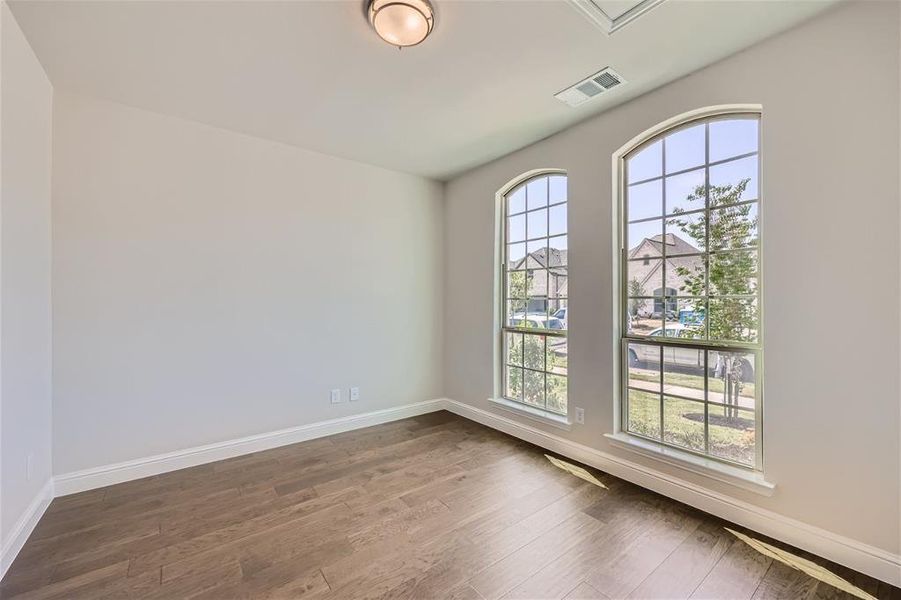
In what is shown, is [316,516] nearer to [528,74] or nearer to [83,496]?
[83,496]

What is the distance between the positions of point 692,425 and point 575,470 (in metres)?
0.90

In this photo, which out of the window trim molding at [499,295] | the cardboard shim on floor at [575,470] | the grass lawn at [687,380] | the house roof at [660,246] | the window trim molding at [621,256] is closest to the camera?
the grass lawn at [687,380]

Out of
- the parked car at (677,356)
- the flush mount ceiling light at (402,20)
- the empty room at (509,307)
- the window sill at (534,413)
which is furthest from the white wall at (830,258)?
the flush mount ceiling light at (402,20)

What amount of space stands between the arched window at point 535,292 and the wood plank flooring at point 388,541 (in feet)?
2.68

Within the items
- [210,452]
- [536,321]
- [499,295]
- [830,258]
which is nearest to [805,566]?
[830,258]

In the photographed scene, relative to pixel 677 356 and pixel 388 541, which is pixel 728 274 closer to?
pixel 677 356

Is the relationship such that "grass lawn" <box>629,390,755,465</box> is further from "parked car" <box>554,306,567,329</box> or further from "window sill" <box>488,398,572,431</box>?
"parked car" <box>554,306,567,329</box>

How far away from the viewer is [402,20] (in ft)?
5.97

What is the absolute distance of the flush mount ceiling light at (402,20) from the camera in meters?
1.76

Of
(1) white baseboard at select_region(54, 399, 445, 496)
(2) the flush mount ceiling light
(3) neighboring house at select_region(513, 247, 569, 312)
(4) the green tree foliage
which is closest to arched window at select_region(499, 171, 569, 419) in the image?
(3) neighboring house at select_region(513, 247, 569, 312)

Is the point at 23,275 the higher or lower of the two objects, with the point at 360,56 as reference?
lower

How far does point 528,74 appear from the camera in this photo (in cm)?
235

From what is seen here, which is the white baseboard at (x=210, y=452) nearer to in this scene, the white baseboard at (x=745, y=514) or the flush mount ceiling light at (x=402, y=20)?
the white baseboard at (x=745, y=514)

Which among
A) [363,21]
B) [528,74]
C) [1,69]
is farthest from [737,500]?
[1,69]
